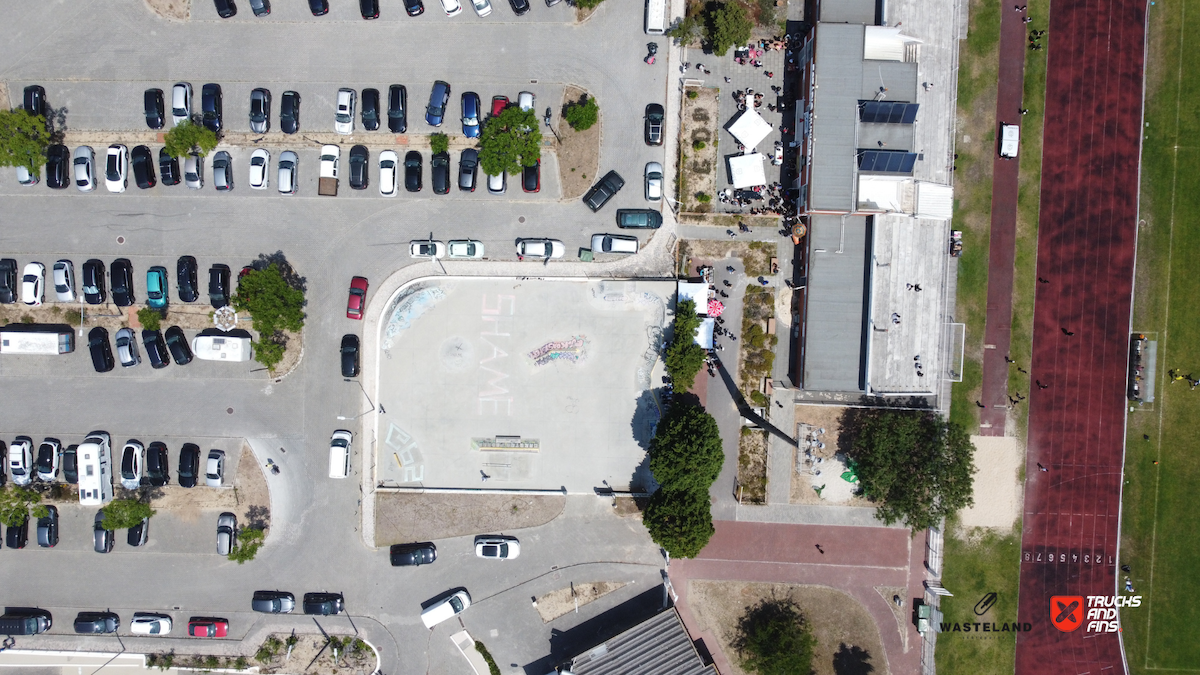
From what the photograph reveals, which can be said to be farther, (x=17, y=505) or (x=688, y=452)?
(x=17, y=505)

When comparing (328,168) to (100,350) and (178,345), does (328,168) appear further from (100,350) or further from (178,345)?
(100,350)

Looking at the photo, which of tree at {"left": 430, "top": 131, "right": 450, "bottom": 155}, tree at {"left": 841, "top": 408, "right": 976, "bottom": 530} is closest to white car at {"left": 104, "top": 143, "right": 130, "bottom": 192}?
tree at {"left": 430, "top": 131, "right": 450, "bottom": 155}

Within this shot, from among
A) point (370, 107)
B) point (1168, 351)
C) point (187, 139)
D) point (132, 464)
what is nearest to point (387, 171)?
point (370, 107)

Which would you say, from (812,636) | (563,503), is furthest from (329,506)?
(812,636)

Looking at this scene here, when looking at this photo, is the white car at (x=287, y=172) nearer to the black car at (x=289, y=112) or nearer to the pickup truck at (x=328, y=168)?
the black car at (x=289, y=112)

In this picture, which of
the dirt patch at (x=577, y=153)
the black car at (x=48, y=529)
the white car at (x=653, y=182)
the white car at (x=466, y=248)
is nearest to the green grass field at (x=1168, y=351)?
the white car at (x=653, y=182)

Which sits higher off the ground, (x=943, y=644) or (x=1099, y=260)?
(x=1099, y=260)

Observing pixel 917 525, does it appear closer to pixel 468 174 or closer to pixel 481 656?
pixel 481 656
